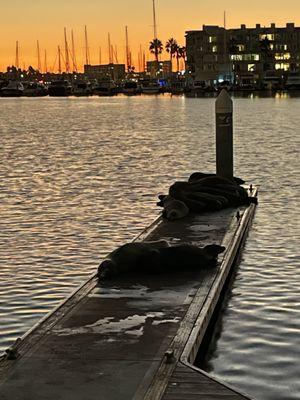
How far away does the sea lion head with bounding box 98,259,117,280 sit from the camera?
523 inches

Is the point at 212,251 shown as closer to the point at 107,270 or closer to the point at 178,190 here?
the point at 107,270

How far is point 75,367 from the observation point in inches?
353

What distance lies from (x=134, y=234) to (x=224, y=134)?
5658 mm

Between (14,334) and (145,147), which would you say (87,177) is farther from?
(14,334)

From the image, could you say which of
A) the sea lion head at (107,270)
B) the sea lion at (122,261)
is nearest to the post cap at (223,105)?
the sea lion at (122,261)

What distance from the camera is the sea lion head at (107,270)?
523 inches

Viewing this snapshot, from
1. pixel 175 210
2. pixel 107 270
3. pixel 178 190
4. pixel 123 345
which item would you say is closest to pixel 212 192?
pixel 178 190

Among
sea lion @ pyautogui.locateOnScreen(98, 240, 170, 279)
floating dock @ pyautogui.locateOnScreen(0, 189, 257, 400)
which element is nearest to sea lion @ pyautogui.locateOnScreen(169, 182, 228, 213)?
floating dock @ pyautogui.locateOnScreen(0, 189, 257, 400)

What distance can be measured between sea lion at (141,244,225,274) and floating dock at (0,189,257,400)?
0.52 ft

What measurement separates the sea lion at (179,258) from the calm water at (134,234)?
914mm

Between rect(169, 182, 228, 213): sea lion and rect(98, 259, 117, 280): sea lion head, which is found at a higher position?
rect(98, 259, 117, 280): sea lion head

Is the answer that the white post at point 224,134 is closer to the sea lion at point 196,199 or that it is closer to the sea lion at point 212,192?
the sea lion at point 212,192

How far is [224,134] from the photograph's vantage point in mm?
24734

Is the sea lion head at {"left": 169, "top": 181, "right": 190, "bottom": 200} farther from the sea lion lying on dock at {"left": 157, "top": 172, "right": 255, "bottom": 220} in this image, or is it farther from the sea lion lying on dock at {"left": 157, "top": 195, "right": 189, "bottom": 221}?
the sea lion lying on dock at {"left": 157, "top": 195, "right": 189, "bottom": 221}
